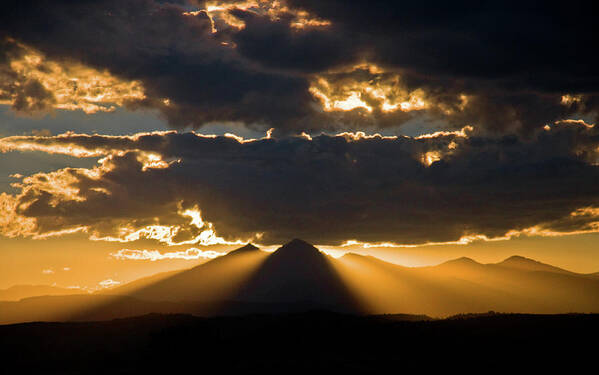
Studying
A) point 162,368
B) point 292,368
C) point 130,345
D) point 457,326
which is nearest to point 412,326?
point 457,326

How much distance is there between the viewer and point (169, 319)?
445 ft

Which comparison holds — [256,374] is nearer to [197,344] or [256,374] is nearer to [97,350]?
[197,344]

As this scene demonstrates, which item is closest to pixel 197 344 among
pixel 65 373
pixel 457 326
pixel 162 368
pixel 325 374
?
pixel 162 368

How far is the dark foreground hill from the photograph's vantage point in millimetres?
77312

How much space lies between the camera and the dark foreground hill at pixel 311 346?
77312mm

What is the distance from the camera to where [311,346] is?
317ft

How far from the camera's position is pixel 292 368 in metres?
75.0

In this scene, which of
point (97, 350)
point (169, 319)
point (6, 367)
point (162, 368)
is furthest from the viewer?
point (169, 319)

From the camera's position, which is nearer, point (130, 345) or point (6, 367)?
point (6, 367)

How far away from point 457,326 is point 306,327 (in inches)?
1171

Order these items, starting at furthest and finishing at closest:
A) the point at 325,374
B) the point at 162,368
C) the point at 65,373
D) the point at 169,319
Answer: the point at 169,319
the point at 65,373
the point at 162,368
the point at 325,374

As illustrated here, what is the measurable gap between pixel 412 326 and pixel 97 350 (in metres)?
58.8

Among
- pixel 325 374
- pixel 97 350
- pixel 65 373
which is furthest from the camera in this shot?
pixel 97 350

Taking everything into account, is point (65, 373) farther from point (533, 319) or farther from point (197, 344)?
point (533, 319)
